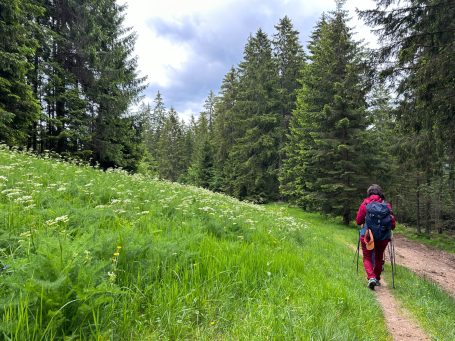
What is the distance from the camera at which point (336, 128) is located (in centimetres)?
2120

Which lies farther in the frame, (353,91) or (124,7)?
(124,7)

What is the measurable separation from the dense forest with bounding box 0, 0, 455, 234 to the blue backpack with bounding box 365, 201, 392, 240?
225 inches

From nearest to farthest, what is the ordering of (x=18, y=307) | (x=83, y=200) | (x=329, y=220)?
(x=18, y=307) < (x=83, y=200) < (x=329, y=220)

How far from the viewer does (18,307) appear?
2104 millimetres

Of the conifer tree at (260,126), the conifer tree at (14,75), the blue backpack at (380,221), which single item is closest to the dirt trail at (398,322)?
the blue backpack at (380,221)

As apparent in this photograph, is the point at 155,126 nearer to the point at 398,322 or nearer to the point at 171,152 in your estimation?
the point at 171,152

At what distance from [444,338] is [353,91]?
10.5m

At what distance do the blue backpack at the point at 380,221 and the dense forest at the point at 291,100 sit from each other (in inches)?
225

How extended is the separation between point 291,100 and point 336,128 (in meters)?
16.4

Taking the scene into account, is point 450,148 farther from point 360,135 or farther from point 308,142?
point 308,142

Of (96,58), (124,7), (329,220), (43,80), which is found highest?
(124,7)

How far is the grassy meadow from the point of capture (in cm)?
235

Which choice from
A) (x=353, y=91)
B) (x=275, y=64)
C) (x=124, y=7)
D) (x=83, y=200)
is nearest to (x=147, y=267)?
(x=83, y=200)

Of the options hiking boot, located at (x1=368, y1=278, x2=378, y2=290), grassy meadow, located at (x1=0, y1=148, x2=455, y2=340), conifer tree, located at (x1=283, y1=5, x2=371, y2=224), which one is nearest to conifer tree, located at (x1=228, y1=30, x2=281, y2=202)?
conifer tree, located at (x1=283, y1=5, x2=371, y2=224)
